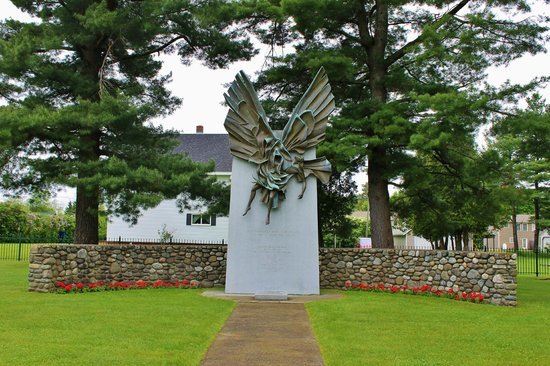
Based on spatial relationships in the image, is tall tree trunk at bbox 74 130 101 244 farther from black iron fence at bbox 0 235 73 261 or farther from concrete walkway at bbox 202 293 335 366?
black iron fence at bbox 0 235 73 261

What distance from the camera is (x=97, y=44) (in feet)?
57.1

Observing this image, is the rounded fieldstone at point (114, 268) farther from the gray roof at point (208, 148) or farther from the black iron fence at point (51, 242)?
the gray roof at point (208, 148)

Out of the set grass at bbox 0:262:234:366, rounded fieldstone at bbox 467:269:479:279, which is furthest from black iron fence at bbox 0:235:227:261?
rounded fieldstone at bbox 467:269:479:279

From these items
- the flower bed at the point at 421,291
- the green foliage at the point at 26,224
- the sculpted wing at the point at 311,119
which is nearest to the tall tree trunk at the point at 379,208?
the flower bed at the point at 421,291

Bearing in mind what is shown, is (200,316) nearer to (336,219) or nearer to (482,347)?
(482,347)

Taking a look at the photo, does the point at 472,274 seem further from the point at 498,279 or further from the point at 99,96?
the point at 99,96

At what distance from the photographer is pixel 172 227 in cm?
3297

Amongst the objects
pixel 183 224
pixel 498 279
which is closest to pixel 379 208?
pixel 498 279

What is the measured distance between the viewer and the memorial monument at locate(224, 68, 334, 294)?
1382cm

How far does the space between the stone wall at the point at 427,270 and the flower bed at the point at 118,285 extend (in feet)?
13.0

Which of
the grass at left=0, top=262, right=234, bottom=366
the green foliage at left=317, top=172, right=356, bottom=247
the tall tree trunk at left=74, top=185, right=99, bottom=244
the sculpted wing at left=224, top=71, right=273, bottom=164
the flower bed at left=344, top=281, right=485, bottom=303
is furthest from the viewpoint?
the green foliage at left=317, top=172, right=356, bottom=247

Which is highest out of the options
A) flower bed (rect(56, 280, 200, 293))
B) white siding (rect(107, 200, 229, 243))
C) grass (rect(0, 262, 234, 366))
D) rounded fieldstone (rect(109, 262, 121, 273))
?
white siding (rect(107, 200, 229, 243))

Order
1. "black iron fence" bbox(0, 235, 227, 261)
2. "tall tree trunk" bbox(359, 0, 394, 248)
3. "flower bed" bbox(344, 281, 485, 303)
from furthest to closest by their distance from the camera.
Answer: "black iron fence" bbox(0, 235, 227, 261) < "tall tree trunk" bbox(359, 0, 394, 248) < "flower bed" bbox(344, 281, 485, 303)

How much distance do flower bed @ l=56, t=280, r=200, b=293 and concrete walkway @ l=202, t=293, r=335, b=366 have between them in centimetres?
419
